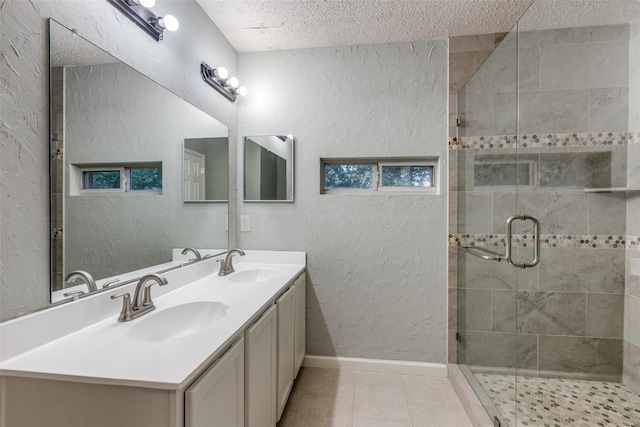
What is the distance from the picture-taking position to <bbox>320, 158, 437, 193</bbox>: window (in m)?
2.14

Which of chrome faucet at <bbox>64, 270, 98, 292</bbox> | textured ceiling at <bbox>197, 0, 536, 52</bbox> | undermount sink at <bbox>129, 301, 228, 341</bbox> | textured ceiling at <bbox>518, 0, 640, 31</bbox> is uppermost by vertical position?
textured ceiling at <bbox>197, 0, 536, 52</bbox>

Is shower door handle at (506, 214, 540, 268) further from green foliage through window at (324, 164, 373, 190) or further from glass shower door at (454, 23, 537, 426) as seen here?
green foliage through window at (324, 164, 373, 190)

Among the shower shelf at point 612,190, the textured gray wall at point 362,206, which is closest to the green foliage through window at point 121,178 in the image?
the textured gray wall at point 362,206

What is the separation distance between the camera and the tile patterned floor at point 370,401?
5.18 ft

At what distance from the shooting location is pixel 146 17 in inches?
49.9

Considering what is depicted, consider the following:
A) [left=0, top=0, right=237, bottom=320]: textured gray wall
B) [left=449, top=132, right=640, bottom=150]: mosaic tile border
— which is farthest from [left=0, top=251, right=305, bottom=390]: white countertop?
[left=449, top=132, right=640, bottom=150]: mosaic tile border

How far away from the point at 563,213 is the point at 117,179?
2.43m

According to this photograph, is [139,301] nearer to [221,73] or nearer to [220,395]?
[220,395]

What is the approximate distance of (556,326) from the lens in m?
1.73

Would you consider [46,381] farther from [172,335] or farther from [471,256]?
[471,256]

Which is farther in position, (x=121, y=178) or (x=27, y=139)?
(x=121, y=178)

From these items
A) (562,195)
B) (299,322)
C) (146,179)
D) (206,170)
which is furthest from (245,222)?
(562,195)

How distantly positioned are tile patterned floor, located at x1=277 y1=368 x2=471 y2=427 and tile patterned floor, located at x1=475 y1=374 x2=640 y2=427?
26 centimetres

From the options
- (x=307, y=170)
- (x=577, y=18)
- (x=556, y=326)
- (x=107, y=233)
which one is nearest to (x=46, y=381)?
(x=107, y=233)
